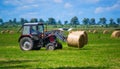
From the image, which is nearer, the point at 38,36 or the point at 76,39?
the point at 76,39

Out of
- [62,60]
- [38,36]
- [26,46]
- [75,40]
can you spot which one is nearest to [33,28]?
[38,36]

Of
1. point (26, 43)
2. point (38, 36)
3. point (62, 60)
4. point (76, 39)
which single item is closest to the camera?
point (62, 60)

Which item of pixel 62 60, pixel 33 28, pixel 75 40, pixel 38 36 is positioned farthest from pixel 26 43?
pixel 62 60

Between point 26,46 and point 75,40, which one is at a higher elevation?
point 75,40

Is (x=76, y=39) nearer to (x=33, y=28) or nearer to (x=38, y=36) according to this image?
(x=38, y=36)

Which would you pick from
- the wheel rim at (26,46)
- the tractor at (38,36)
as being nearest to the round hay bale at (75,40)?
the tractor at (38,36)

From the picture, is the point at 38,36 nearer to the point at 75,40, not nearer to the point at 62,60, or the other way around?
the point at 75,40

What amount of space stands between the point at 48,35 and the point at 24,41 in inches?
89.0

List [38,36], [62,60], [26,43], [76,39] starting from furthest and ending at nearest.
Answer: [26,43] < [38,36] < [76,39] < [62,60]

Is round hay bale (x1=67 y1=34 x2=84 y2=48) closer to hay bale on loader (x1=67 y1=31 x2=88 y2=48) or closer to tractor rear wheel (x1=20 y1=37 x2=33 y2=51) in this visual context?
hay bale on loader (x1=67 y1=31 x2=88 y2=48)

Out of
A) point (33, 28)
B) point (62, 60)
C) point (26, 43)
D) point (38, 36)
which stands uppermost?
point (33, 28)

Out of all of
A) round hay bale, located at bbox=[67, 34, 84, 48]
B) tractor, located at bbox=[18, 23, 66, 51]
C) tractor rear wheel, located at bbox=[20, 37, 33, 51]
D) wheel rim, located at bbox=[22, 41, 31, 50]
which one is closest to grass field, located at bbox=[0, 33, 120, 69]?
round hay bale, located at bbox=[67, 34, 84, 48]

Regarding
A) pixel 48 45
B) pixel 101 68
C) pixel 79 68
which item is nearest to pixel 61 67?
pixel 79 68

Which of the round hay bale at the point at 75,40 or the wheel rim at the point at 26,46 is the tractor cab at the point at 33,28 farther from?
the round hay bale at the point at 75,40
